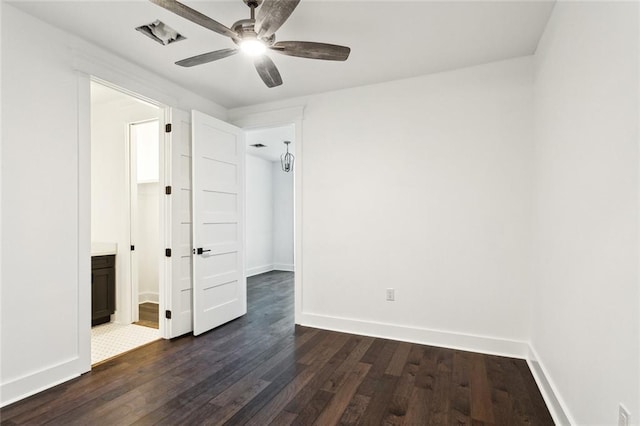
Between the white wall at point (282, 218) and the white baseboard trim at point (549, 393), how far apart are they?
5576 millimetres

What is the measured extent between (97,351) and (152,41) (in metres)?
2.80

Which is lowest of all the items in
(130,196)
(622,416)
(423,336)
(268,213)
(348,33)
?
(423,336)

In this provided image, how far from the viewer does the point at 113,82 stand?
276 centimetres

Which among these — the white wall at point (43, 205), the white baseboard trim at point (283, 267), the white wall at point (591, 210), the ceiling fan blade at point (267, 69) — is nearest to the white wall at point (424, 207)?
the white wall at point (591, 210)

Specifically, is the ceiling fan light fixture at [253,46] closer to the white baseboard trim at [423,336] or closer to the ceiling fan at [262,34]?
the ceiling fan at [262,34]

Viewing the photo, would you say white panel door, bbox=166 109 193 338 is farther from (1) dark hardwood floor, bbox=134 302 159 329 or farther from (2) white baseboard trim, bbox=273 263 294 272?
(2) white baseboard trim, bbox=273 263 294 272

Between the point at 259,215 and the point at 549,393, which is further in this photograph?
the point at 259,215

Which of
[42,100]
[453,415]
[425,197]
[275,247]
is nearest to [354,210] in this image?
[425,197]

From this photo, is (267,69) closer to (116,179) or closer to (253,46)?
(253,46)

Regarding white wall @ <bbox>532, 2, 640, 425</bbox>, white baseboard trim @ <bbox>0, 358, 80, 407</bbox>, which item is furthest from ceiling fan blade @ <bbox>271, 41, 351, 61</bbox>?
white baseboard trim @ <bbox>0, 358, 80, 407</bbox>

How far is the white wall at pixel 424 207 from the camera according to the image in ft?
9.36

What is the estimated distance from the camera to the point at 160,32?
244 centimetres

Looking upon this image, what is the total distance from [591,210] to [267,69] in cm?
214

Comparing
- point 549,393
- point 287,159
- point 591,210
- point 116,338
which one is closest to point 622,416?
point 591,210
